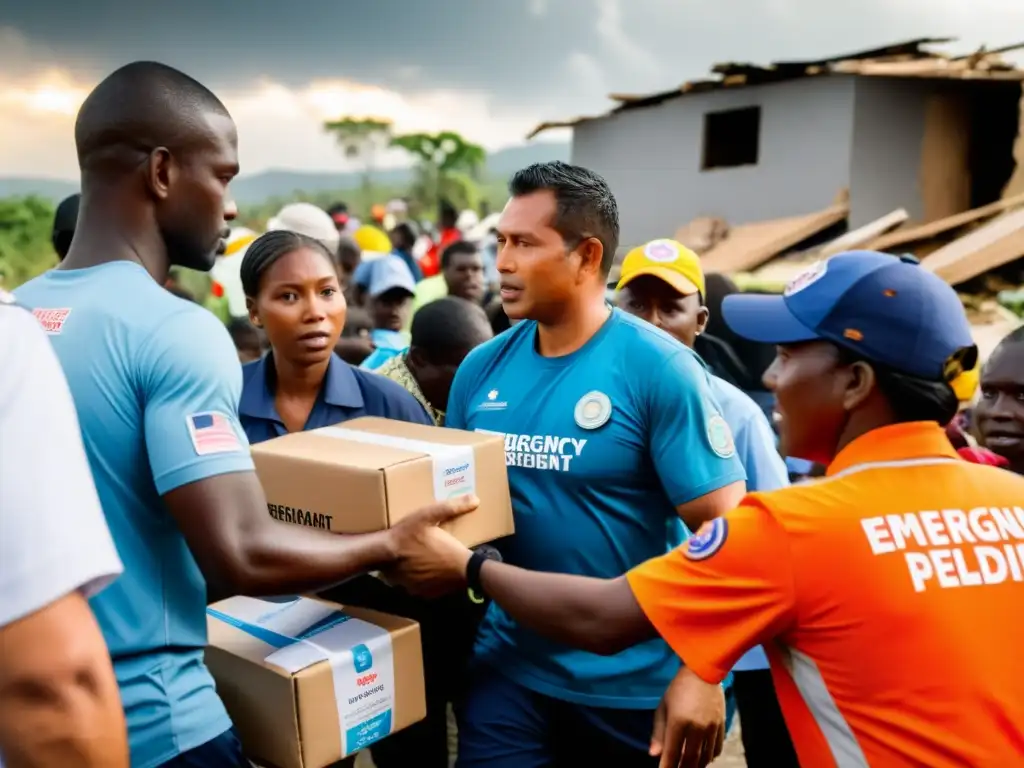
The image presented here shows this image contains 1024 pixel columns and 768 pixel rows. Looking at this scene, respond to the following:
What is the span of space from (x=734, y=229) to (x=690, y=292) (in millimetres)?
9655

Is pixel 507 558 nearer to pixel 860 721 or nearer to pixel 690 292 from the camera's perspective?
pixel 860 721

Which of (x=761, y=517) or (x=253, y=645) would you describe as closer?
(x=761, y=517)

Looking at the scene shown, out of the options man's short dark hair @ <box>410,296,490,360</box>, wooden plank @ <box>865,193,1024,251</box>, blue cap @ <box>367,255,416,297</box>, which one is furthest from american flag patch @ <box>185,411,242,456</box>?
wooden plank @ <box>865,193,1024,251</box>

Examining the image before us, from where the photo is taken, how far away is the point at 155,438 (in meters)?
1.68

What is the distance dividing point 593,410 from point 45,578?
5.36 feet

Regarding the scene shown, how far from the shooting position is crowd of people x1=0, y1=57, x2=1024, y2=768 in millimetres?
1050

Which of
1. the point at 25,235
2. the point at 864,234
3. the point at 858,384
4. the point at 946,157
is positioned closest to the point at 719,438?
the point at 858,384

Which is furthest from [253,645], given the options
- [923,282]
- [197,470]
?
[923,282]

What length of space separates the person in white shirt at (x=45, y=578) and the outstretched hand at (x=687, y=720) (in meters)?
1.23

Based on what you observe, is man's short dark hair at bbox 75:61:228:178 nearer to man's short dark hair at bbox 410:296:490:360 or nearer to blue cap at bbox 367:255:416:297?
man's short dark hair at bbox 410:296:490:360

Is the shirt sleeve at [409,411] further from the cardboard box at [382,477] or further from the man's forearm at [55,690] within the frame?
the man's forearm at [55,690]

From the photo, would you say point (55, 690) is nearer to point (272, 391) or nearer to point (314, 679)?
point (314, 679)

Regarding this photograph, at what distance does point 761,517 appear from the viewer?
64.4 inches

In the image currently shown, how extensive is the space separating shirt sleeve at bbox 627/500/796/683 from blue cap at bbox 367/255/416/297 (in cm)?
420
